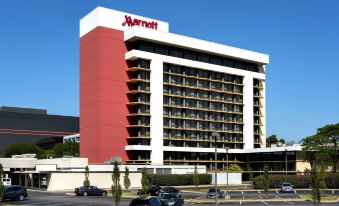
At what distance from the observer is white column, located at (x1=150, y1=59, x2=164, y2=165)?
125688 millimetres

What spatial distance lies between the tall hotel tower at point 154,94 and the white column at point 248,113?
32 centimetres

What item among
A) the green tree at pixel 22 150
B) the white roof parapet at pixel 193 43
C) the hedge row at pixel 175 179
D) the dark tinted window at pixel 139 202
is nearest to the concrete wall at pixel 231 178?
the hedge row at pixel 175 179

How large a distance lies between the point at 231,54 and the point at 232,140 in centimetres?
2483

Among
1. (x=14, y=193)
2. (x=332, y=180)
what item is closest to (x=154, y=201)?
(x=14, y=193)

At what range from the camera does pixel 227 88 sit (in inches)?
5704

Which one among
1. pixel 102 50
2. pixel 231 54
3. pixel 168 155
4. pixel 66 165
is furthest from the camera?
pixel 231 54

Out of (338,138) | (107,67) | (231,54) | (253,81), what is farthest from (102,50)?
(338,138)

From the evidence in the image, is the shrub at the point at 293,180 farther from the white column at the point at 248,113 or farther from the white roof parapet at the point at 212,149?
the white column at the point at 248,113

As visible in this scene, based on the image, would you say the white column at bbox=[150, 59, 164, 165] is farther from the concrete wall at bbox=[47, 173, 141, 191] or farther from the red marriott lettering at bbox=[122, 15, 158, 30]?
the concrete wall at bbox=[47, 173, 141, 191]

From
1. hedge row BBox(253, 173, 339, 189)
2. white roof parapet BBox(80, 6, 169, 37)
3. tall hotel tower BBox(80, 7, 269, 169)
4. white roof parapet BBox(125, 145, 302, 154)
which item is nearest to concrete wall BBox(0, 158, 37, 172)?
tall hotel tower BBox(80, 7, 269, 169)

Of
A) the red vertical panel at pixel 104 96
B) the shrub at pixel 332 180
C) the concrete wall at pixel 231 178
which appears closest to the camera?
the shrub at pixel 332 180

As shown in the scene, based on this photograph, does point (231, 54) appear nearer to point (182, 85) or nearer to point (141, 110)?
point (182, 85)

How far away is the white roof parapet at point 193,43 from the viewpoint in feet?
405

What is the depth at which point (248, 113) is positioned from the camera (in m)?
148
